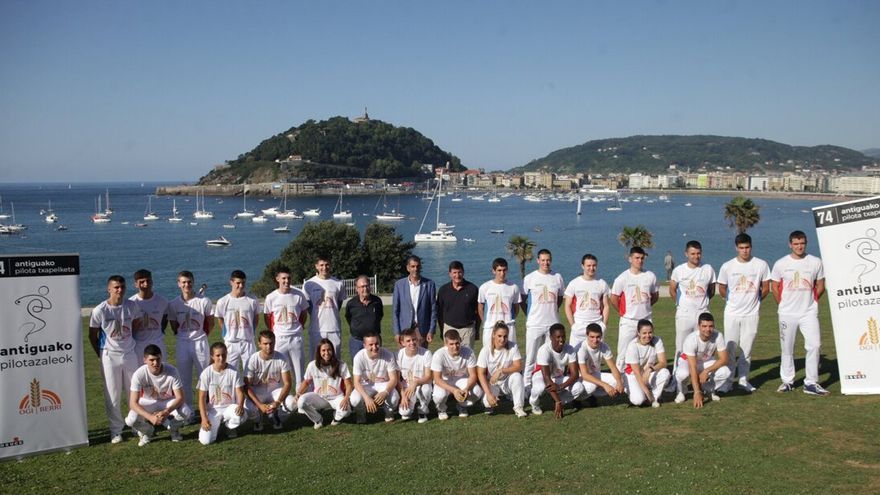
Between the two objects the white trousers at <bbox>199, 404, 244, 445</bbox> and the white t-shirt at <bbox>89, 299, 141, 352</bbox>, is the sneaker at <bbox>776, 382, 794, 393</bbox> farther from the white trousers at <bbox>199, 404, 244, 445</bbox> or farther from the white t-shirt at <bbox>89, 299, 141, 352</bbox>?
the white t-shirt at <bbox>89, 299, 141, 352</bbox>

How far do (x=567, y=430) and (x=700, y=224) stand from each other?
419 feet

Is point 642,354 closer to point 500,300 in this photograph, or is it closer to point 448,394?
point 500,300

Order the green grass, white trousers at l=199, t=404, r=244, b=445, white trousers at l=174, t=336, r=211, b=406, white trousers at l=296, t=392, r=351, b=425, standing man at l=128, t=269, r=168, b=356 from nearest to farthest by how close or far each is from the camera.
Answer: the green grass, white trousers at l=199, t=404, r=244, b=445, white trousers at l=296, t=392, r=351, b=425, standing man at l=128, t=269, r=168, b=356, white trousers at l=174, t=336, r=211, b=406

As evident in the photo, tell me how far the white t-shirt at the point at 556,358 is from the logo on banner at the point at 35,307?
5.76m

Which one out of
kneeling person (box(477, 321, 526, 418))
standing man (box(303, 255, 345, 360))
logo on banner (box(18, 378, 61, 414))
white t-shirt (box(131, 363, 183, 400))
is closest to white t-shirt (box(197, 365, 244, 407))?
white t-shirt (box(131, 363, 183, 400))

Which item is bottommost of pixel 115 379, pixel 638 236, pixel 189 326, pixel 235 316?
pixel 638 236

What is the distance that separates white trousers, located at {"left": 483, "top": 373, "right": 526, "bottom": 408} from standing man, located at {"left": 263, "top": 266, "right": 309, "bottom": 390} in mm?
2684

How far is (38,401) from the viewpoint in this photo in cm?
764

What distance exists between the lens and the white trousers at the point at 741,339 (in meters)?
9.23

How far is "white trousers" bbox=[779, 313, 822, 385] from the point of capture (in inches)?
353

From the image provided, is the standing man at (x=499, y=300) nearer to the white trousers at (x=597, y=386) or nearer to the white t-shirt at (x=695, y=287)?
the white trousers at (x=597, y=386)

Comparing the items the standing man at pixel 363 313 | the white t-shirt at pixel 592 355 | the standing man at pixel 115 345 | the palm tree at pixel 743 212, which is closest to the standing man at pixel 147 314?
the standing man at pixel 115 345

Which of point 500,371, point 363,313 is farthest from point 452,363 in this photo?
point 363,313

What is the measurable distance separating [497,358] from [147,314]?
438 cm
